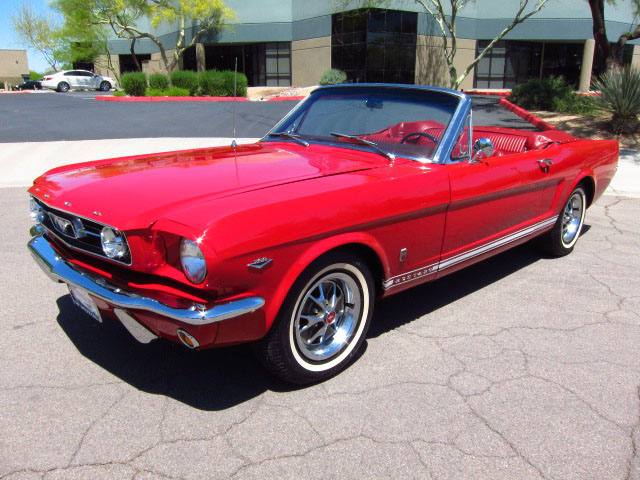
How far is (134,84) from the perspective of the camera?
24.2 meters

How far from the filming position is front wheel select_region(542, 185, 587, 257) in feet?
16.3

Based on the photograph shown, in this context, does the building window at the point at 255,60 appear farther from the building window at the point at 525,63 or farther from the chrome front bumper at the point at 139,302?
the chrome front bumper at the point at 139,302

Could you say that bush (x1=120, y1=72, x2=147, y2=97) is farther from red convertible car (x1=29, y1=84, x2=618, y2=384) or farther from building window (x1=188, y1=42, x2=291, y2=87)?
red convertible car (x1=29, y1=84, x2=618, y2=384)

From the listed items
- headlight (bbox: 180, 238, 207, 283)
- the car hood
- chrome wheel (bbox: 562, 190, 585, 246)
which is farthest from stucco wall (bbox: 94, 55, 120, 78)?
headlight (bbox: 180, 238, 207, 283)

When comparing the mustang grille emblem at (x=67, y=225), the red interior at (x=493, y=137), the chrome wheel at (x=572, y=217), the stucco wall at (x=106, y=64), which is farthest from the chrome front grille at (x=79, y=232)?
the stucco wall at (x=106, y=64)

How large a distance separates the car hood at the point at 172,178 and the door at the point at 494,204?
2.02 ft

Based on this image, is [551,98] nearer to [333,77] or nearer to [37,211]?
[333,77]

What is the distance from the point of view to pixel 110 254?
258cm

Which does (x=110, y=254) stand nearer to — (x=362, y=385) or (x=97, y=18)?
(x=362, y=385)

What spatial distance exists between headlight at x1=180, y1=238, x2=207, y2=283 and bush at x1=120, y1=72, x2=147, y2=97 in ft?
79.3

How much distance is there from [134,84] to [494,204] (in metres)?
23.6

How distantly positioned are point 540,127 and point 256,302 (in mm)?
13332

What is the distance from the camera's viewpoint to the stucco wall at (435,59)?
95.2 ft

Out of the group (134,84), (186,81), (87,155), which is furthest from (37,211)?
(186,81)
